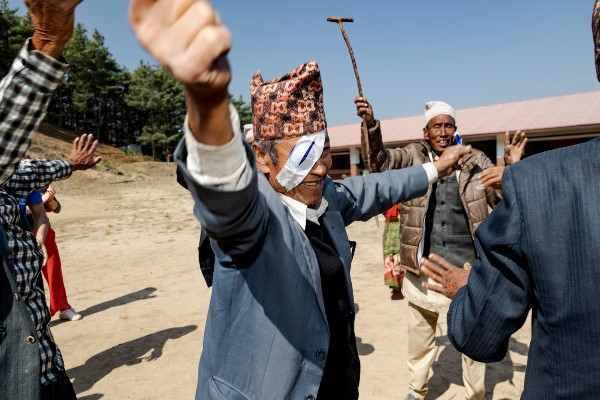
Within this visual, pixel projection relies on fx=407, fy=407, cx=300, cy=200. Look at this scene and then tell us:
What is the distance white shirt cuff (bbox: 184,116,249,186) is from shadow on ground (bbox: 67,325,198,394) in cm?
373

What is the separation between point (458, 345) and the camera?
141 centimetres

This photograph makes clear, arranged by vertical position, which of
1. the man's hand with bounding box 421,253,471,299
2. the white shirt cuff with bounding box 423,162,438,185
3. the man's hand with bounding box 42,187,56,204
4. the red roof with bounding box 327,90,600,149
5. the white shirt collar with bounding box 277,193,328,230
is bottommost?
the man's hand with bounding box 421,253,471,299

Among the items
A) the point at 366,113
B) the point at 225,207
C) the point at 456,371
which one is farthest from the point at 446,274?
the point at 456,371

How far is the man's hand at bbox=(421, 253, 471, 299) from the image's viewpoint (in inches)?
63.4

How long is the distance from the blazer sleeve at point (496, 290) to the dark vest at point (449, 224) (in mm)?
1963

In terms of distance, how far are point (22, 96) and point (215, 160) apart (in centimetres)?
81

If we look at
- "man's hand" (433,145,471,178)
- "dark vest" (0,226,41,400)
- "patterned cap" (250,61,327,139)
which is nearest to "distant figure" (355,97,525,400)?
"man's hand" (433,145,471,178)

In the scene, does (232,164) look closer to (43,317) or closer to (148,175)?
(43,317)

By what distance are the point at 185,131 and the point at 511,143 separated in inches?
108

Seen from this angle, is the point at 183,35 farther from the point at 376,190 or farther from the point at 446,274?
the point at 376,190

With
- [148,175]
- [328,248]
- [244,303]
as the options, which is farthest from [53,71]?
[148,175]

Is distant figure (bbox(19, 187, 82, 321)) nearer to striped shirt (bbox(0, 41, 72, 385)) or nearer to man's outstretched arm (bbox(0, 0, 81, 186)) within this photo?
striped shirt (bbox(0, 41, 72, 385))

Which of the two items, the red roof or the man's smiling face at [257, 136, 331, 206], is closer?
the man's smiling face at [257, 136, 331, 206]

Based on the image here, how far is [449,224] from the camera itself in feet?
10.7
